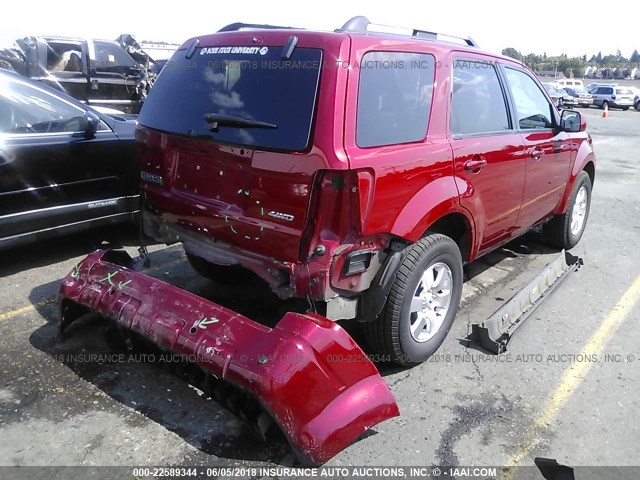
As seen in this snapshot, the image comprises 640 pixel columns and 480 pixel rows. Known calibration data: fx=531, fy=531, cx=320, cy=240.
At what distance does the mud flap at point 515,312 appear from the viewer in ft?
11.8

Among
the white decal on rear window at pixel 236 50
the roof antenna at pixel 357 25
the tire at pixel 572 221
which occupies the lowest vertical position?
the tire at pixel 572 221

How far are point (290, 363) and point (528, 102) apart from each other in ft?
10.8

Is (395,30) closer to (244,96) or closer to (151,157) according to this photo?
(244,96)

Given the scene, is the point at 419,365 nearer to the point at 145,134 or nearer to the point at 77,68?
the point at 145,134

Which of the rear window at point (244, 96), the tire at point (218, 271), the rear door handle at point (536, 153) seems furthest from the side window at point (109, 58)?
the rear door handle at point (536, 153)

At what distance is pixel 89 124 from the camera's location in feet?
15.4

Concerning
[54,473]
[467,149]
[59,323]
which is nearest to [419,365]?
[467,149]

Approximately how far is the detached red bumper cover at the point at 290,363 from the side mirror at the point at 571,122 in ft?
11.1

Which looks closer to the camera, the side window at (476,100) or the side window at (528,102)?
the side window at (476,100)

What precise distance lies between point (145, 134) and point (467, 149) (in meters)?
2.09

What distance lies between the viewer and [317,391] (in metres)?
2.45

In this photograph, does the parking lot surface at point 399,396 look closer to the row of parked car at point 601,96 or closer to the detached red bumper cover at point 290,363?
the detached red bumper cover at point 290,363

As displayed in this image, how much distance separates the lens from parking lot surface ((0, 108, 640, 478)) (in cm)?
262

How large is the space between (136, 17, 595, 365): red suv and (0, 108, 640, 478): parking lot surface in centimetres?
45
